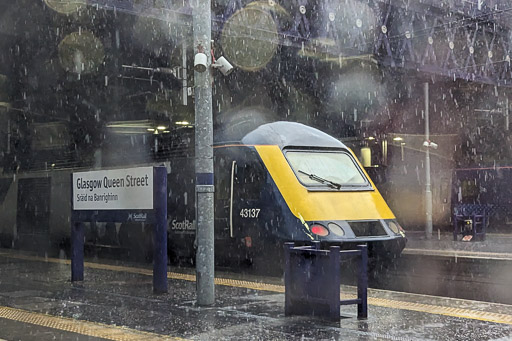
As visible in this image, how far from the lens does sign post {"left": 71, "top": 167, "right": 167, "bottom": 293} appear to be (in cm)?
1041

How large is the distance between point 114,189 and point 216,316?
3.65 metres

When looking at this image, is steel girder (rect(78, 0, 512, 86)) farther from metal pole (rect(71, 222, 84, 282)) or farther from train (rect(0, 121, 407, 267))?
metal pole (rect(71, 222, 84, 282))

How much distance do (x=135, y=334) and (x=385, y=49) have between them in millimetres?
17109

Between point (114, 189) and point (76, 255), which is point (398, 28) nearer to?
point (114, 189)

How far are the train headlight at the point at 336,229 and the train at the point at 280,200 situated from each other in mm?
17

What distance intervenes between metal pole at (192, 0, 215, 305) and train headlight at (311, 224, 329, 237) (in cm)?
295

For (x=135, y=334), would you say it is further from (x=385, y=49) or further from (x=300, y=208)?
(x=385, y=49)

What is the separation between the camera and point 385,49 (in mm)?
22531

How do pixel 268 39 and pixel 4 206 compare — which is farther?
pixel 4 206

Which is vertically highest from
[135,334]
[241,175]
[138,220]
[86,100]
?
[86,100]

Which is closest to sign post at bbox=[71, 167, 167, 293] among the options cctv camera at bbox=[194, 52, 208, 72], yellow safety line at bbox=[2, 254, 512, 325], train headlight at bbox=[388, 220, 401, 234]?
yellow safety line at bbox=[2, 254, 512, 325]

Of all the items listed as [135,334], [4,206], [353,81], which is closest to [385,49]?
[353,81]

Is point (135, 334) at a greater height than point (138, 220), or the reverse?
point (138, 220)

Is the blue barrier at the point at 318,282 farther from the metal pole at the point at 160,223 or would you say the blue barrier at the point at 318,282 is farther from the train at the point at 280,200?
the train at the point at 280,200
